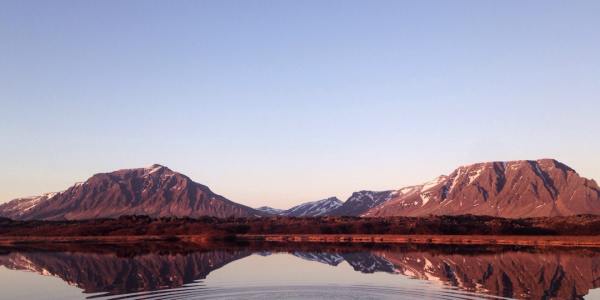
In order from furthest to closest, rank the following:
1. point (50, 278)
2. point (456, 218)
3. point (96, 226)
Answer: point (456, 218)
point (96, 226)
point (50, 278)

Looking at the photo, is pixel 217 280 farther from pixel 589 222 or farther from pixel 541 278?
pixel 589 222

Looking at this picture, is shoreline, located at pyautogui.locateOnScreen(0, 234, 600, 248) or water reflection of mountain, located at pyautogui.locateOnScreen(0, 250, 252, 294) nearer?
water reflection of mountain, located at pyautogui.locateOnScreen(0, 250, 252, 294)

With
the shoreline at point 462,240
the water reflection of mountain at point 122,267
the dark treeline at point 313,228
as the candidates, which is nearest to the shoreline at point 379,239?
the shoreline at point 462,240

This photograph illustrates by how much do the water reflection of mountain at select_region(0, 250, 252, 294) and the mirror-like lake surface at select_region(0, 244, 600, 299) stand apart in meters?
0.09

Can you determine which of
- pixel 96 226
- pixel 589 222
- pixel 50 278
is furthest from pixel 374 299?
pixel 96 226

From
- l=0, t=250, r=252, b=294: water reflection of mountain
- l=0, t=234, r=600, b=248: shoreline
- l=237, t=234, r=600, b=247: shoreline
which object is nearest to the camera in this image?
l=0, t=250, r=252, b=294: water reflection of mountain

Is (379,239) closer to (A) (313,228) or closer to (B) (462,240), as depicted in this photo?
(B) (462,240)

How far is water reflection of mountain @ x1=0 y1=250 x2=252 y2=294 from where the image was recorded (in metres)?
46.7

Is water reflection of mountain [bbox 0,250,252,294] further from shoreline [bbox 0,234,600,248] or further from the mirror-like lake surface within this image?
shoreline [bbox 0,234,600,248]

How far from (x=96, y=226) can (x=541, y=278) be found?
11336cm

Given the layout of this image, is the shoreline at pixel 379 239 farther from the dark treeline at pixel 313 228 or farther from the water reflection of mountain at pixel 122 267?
the water reflection of mountain at pixel 122 267

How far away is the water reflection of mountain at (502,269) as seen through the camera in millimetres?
42703

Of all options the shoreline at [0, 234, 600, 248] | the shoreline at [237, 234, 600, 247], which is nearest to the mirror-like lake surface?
the shoreline at [237, 234, 600, 247]

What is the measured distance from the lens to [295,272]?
5488 centimetres
